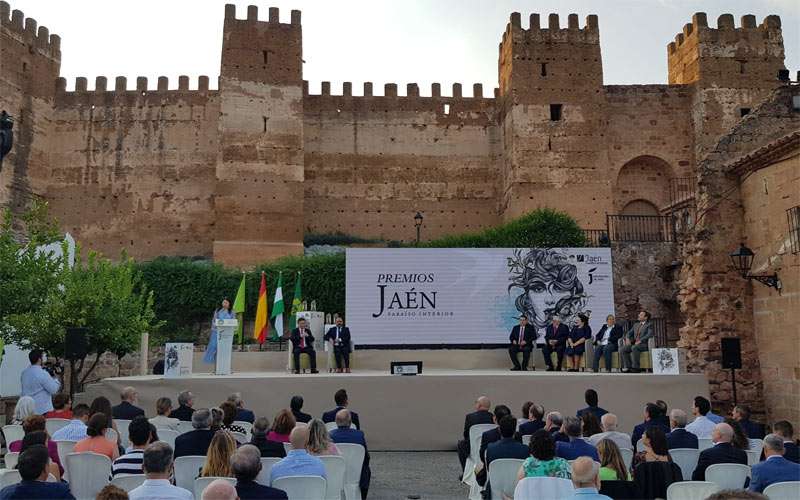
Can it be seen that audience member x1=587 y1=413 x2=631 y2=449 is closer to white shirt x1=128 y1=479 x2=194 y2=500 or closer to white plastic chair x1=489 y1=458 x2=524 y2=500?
white plastic chair x1=489 y1=458 x2=524 y2=500

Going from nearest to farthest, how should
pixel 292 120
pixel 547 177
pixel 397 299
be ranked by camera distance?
1. pixel 397 299
2. pixel 547 177
3. pixel 292 120

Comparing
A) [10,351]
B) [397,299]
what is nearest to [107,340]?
[10,351]

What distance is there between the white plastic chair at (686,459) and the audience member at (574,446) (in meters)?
0.87

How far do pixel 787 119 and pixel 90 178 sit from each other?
2635cm

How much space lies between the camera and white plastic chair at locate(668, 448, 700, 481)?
580 centimetres

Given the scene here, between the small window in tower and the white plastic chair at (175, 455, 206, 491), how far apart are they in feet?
78.2

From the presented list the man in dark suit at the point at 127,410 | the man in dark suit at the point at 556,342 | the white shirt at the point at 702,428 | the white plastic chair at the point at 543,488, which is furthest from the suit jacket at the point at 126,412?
the man in dark suit at the point at 556,342

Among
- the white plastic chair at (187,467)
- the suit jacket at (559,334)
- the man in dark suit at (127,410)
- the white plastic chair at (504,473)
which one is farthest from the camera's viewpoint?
the suit jacket at (559,334)

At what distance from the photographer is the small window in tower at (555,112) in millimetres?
26844

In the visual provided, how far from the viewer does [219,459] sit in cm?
437

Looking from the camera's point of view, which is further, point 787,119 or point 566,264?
→ point 566,264

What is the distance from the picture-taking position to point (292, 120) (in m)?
28.3

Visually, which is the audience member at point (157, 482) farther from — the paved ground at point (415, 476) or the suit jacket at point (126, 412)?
the suit jacket at point (126, 412)

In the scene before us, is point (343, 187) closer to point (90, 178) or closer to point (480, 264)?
point (90, 178)
